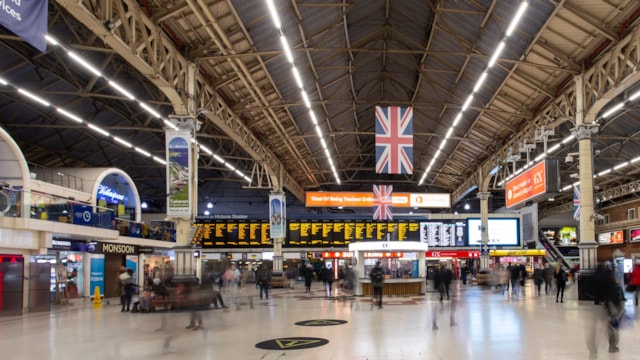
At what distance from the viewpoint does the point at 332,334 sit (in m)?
12.3

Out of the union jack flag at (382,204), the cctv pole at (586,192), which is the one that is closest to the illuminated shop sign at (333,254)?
the union jack flag at (382,204)

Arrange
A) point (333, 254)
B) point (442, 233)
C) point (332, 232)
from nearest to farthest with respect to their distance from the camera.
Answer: point (333, 254)
point (332, 232)
point (442, 233)

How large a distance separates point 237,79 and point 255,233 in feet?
68.3

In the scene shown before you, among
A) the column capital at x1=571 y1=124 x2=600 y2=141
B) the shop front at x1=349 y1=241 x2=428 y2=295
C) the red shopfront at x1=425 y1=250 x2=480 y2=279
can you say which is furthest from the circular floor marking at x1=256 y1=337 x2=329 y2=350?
the red shopfront at x1=425 y1=250 x2=480 y2=279

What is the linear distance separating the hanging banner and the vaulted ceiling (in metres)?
3.66

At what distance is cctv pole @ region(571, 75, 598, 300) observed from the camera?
19.4 metres

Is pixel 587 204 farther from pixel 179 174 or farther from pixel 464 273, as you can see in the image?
pixel 464 273

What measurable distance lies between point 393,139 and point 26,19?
557 inches

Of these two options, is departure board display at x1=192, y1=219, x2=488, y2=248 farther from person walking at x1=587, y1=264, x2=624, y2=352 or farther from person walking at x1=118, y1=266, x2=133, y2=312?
person walking at x1=587, y1=264, x2=624, y2=352

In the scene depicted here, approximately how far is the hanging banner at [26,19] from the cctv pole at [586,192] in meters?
17.1

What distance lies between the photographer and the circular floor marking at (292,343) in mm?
10622

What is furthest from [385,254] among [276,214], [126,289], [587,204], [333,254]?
[333,254]

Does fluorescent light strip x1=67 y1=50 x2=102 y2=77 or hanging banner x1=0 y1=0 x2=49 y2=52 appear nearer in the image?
hanging banner x1=0 y1=0 x2=49 y2=52

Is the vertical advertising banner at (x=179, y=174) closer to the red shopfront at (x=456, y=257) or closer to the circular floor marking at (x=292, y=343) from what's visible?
the circular floor marking at (x=292, y=343)
